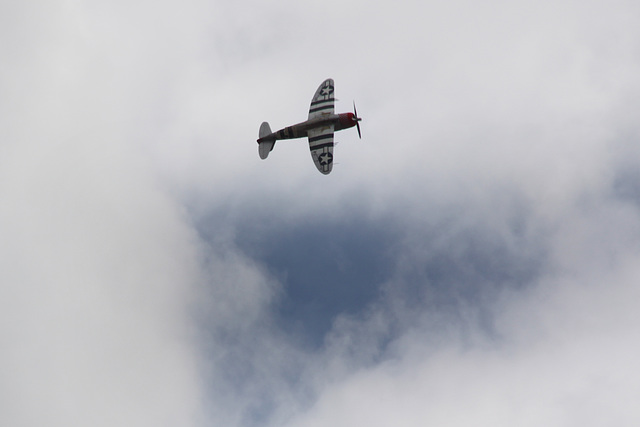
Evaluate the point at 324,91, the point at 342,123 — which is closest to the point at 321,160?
the point at 342,123

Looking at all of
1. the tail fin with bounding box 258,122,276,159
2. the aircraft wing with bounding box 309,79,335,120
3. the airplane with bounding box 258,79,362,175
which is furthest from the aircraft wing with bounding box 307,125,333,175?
the tail fin with bounding box 258,122,276,159

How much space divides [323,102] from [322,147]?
10801 mm

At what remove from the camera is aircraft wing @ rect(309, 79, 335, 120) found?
376 ft

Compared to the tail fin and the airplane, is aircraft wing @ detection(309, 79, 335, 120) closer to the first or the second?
the airplane

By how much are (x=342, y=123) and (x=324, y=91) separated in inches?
368

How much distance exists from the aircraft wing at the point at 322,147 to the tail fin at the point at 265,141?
34.5 ft

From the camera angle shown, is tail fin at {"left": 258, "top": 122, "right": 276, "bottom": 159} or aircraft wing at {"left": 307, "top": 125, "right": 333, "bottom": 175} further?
tail fin at {"left": 258, "top": 122, "right": 276, "bottom": 159}

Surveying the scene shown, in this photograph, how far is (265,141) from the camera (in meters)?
120

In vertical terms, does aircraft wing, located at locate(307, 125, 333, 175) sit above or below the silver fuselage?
below

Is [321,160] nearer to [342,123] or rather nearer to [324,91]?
[342,123]

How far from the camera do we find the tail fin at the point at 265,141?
119m

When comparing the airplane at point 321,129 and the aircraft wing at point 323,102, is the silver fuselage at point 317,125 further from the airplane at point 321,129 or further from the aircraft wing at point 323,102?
the aircraft wing at point 323,102

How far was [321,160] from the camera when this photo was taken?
110125mm

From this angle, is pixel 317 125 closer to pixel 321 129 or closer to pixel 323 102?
pixel 321 129
